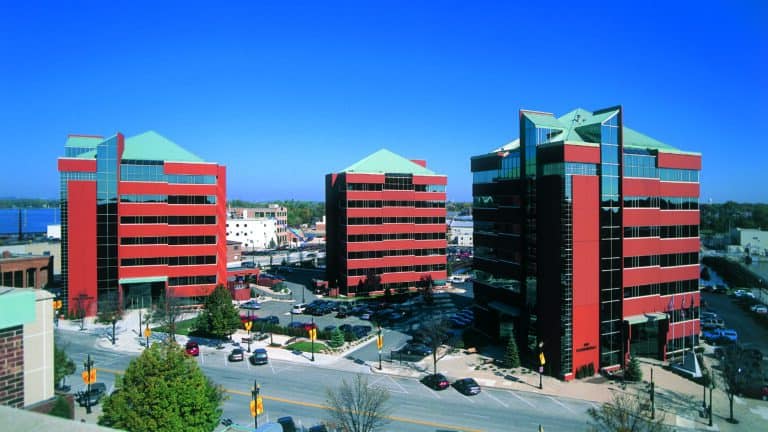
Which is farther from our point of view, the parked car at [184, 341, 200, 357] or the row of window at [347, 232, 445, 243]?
the row of window at [347, 232, 445, 243]

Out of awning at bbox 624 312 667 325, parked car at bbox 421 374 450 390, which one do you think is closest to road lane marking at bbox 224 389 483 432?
parked car at bbox 421 374 450 390

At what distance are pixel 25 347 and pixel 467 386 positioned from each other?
100 feet

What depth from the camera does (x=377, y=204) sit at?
77.1 m

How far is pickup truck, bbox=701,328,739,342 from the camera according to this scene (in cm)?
5288

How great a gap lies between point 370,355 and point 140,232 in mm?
36027

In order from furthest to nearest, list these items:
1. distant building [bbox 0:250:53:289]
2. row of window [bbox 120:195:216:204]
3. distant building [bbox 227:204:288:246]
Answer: distant building [bbox 227:204:288:246], distant building [bbox 0:250:53:289], row of window [bbox 120:195:216:204]

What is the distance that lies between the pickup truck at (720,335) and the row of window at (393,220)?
39.0 meters

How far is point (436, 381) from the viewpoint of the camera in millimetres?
38812

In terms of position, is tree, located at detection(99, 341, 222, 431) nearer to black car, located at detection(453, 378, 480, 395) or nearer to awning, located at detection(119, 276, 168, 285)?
black car, located at detection(453, 378, 480, 395)

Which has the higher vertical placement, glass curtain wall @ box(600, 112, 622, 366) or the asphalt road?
glass curtain wall @ box(600, 112, 622, 366)

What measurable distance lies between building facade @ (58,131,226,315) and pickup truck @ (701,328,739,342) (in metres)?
58.9

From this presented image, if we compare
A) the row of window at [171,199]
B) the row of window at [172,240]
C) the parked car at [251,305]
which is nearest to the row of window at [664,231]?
the parked car at [251,305]

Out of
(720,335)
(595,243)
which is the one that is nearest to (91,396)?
(595,243)

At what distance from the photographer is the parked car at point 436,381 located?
126 feet
